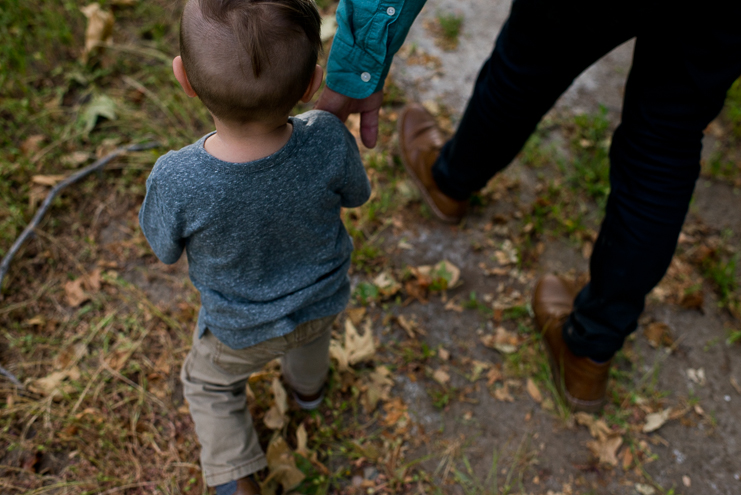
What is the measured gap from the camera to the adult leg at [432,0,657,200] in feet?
A: 4.84

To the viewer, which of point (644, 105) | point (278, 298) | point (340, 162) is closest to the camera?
point (340, 162)

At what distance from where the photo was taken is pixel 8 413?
6.42 ft

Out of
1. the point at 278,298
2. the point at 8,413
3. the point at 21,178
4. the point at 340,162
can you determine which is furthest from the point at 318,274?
the point at 21,178

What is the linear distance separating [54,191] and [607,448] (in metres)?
2.82

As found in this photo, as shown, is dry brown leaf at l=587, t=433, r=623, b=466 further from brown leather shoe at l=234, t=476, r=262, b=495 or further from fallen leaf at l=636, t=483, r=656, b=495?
brown leather shoe at l=234, t=476, r=262, b=495

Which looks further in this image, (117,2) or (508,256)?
(117,2)

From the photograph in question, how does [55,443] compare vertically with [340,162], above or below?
below

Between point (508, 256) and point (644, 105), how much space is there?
1123 millimetres

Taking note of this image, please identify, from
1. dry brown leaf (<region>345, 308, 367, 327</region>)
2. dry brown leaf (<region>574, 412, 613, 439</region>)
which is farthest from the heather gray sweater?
dry brown leaf (<region>574, 412, 613, 439</region>)

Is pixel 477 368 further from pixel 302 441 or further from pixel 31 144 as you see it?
pixel 31 144

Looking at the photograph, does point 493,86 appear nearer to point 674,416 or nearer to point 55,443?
point 674,416

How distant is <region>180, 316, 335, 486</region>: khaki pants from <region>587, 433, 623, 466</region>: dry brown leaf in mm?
1192

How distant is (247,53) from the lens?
103 centimetres

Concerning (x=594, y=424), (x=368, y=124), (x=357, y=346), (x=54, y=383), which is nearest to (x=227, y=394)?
(x=357, y=346)
